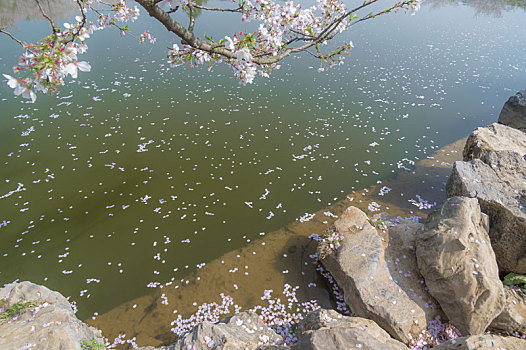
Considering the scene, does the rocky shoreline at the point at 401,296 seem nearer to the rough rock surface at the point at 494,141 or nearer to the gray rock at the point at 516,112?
the rough rock surface at the point at 494,141

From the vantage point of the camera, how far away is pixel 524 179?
7430mm

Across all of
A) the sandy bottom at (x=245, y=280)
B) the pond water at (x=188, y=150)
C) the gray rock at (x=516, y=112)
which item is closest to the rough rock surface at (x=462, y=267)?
the sandy bottom at (x=245, y=280)

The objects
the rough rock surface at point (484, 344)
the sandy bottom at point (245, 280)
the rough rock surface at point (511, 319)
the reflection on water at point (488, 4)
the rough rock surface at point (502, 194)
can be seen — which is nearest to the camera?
the rough rock surface at point (484, 344)

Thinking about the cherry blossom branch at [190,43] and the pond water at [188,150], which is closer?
the cherry blossom branch at [190,43]

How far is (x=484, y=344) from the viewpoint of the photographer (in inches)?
159

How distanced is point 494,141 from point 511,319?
19.3 feet

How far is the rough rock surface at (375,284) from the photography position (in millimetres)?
5371

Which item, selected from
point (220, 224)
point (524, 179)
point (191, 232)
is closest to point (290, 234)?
point (220, 224)

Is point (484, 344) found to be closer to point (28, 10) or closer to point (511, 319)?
point (511, 319)

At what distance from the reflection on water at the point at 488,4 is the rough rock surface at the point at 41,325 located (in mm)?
46531

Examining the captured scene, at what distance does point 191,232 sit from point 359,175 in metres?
6.03

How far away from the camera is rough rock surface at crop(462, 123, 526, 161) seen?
8984mm

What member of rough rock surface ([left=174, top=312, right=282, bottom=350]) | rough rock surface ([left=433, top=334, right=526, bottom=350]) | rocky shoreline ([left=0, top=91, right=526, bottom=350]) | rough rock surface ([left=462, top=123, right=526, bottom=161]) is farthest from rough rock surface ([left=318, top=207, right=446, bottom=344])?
rough rock surface ([left=462, top=123, right=526, bottom=161])

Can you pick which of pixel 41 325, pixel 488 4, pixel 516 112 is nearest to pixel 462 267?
pixel 41 325
